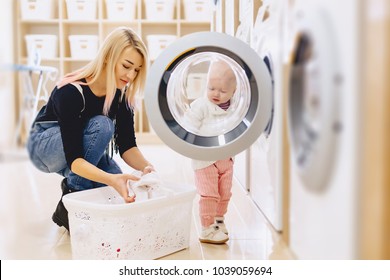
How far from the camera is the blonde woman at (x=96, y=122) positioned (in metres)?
1.34

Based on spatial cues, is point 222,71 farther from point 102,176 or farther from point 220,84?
point 102,176

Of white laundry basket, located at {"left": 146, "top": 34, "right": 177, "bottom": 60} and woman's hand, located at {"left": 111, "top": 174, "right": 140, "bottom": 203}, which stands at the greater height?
white laundry basket, located at {"left": 146, "top": 34, "right": 177, "bottom": 60}

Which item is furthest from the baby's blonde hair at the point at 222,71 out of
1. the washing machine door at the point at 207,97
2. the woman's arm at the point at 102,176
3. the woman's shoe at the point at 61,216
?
the woman's shoe at the point at 61,216

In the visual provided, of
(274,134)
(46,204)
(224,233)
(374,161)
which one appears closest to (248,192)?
(224,233)

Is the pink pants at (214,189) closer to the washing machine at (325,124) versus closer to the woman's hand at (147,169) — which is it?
the woman's hand at (147,169)

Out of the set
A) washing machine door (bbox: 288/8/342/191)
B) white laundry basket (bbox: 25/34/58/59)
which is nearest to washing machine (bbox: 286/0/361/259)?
washing machine door (bbox: 288/8/342/191)

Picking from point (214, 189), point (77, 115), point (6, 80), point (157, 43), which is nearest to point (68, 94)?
point (77, 115)

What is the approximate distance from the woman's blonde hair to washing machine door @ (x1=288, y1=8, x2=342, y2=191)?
0.42 m

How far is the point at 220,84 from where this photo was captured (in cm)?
142

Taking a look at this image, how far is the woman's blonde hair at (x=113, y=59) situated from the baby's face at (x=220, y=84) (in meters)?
0.20

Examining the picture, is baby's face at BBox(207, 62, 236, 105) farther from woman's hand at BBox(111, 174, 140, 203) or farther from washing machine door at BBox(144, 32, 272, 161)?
woman's hand at BBox(111, 174, 140, 203)

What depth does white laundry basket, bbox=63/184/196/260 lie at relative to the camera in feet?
4.16
